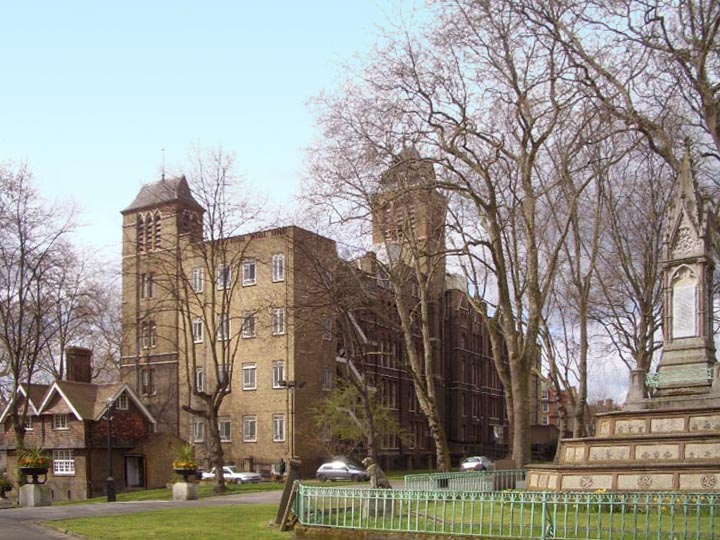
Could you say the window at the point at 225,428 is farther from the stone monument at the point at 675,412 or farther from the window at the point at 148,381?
the stone monument at the point at 675,412

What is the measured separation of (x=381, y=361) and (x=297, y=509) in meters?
47.7

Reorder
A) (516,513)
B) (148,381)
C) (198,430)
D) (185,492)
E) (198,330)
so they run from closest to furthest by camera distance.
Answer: (516,513)
(185,492)
(198,430)
(198,330)
(148,381)

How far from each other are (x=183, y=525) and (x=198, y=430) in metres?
41.0

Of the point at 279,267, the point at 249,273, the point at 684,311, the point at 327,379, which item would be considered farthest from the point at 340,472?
the point at 684,311

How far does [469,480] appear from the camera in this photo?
24.0 m

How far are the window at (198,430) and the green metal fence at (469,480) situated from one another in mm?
35523

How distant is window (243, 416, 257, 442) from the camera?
185 feet

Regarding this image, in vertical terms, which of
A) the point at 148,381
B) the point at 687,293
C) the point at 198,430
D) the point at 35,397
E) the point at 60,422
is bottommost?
the point at 198,430

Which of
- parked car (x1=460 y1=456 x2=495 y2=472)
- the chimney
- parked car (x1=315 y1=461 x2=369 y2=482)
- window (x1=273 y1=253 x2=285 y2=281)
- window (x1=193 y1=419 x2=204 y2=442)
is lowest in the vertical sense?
parked car (x1=460 y1=456 x2=495 y2=472)

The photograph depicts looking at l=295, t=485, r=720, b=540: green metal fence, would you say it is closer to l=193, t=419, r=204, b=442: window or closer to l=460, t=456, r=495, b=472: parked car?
l=460, t=456, r=495, b=472: parked car

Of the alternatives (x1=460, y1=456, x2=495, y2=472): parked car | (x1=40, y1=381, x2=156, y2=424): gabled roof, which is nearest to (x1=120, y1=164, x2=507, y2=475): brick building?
(x1=40, y1=381, x2=156, y2=424): gabled roof

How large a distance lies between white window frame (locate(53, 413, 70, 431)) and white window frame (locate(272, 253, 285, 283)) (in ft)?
49.9

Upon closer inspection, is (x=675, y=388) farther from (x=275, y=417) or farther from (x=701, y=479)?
(x=275, y=417)

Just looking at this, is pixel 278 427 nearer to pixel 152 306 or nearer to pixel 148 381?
pixel 148 381
